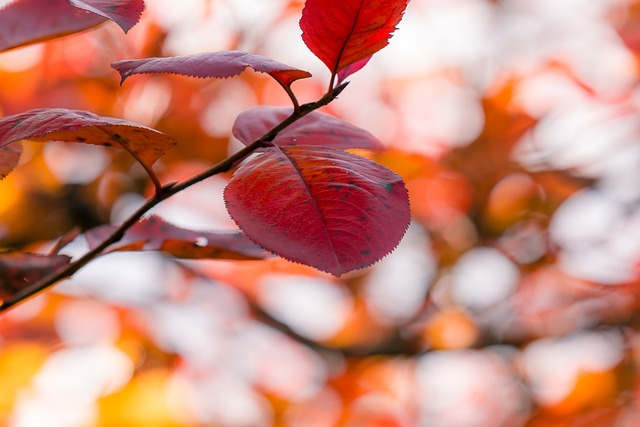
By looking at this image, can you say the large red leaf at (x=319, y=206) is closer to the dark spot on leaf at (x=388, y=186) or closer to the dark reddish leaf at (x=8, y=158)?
the dark spot on leaf at (x=388, y=186)

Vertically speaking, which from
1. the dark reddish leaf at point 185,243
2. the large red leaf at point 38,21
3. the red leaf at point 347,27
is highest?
the red leaf at point 347,27

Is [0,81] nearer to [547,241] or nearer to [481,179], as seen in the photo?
[481,179]

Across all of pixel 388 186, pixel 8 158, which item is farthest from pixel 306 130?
pixel 8 158

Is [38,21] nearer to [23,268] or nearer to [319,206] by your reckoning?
[23,268]

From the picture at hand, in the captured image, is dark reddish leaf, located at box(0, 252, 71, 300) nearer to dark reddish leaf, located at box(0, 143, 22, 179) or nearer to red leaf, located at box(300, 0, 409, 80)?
dark reddish leaf, located at box(0, 143, 22, 179)

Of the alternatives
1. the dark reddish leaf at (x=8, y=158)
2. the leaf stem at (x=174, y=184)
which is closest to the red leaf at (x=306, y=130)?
the leaf stem at (x=174, y=184)

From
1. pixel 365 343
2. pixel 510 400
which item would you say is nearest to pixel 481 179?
pixel 365 343

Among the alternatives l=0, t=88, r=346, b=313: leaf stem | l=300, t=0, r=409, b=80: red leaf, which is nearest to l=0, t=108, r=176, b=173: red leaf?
l=0, t=88, r=346, b=313: leaf stem
